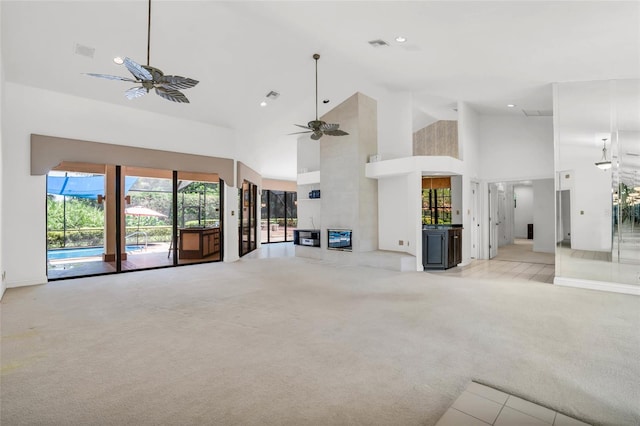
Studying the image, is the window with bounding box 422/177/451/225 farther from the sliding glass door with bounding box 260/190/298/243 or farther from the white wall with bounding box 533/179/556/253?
the sliding glass door with bounding box 260/190/298/243

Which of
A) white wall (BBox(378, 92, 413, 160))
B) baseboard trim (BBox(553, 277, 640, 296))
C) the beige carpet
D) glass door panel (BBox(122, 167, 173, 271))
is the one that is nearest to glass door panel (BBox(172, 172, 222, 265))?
glass door panel (BBox(122, 167, 173, 271))

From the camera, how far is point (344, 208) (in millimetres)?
8234

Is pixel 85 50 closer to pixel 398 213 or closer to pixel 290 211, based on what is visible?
→ pixel 398 213

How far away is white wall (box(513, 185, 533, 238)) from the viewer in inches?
577

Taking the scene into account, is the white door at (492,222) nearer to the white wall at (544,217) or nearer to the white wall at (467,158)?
the white wall at (467,158)

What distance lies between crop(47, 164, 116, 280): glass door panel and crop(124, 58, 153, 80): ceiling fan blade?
5009mm

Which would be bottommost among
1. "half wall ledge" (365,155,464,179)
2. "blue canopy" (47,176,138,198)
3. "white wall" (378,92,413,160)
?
"blue canopy" (47,176,138,198)

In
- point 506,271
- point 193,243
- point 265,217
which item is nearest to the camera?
point 506,271

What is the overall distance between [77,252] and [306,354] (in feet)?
30.2

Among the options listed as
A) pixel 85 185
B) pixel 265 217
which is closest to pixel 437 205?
pixel 265 217

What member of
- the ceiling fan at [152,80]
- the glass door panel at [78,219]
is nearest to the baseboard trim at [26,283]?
the glass door panel at [78,219]

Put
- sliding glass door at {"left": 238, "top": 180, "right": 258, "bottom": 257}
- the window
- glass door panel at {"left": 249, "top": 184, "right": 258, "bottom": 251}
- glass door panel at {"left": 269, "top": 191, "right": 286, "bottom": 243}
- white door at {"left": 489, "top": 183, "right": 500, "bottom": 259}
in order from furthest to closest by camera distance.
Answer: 1. glass door panel at {"left": 269, "top": 191, "right": 286, "bottom": 243}
2. glass door panel at {"left": 249, "top": 184, "right": 258, "bottom": 251}
3. the window
4. sliding glass door at {"left": 238, "top": 180, "right": 258, "bottom": 257}
5. white door at {"left": 489, "top": 183, "right": 500, "bottom": 259}

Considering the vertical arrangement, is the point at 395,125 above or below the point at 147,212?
above

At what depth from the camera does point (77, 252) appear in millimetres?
9031
